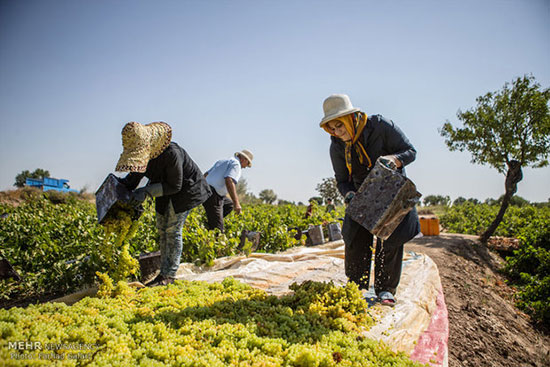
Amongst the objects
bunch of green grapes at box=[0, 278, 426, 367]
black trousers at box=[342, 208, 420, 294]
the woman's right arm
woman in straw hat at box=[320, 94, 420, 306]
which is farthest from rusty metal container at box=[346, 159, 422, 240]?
bunch of green grapes at box=[0, 278, 426, 367]

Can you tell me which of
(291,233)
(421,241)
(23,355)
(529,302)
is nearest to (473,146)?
(421,241)

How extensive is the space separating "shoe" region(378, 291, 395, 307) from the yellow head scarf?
4.29 feet

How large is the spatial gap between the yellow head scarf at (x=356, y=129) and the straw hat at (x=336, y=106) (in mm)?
76

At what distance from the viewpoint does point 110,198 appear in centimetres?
312

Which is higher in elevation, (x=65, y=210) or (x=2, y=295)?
(x=65, y=210)

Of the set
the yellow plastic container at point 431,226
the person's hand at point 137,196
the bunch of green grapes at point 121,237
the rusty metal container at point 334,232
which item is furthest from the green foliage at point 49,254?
the yellow plastic container at point 431,226

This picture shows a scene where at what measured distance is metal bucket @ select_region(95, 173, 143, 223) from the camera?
311 centimetres

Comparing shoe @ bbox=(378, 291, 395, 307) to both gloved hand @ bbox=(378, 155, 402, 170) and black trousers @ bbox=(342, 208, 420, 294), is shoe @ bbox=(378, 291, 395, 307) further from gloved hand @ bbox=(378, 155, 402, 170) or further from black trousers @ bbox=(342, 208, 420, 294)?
gloved hand @ bbox=(378, 155, 402, 170)

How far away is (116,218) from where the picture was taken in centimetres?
325

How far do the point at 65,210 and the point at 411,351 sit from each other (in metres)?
7.54

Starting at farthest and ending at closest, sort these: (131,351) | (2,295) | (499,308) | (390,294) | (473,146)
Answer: (473,146)
(499,308)
(2,295)
(390,294)
(131,351)

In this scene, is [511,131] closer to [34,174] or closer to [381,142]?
[381,142]

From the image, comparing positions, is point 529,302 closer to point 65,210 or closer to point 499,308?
point 499,308

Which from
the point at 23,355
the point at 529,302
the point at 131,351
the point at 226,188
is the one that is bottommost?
the point at 529,302
